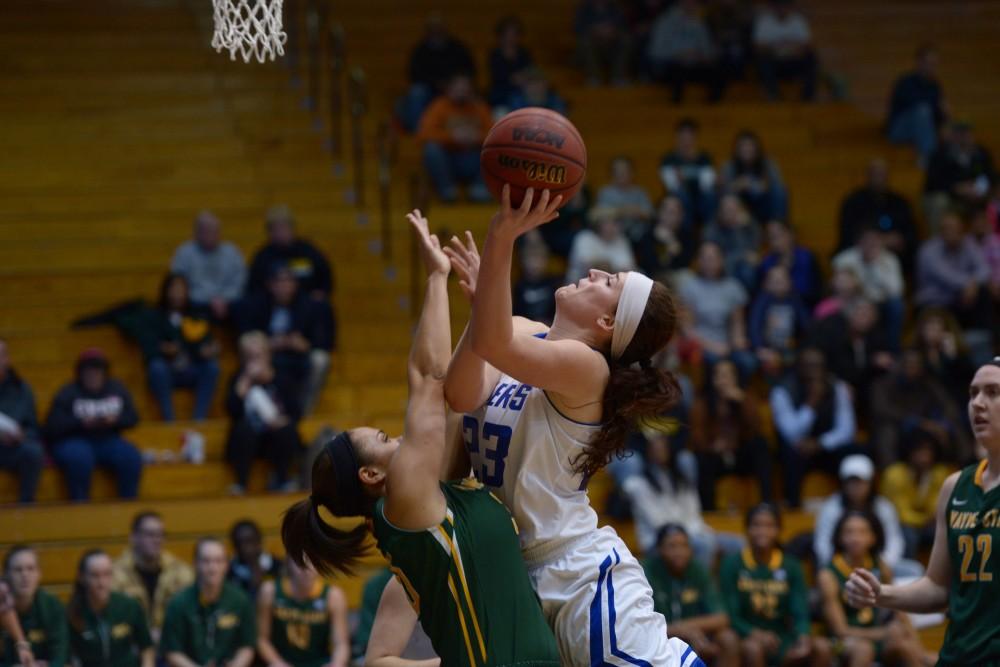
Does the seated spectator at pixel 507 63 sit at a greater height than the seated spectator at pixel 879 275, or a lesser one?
greater

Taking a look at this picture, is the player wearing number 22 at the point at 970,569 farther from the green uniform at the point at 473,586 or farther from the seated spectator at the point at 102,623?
the seated spectator at the point at 102,623

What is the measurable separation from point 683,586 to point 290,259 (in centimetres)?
428

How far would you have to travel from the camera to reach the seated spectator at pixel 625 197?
1265 centimetres

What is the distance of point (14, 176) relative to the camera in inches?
531

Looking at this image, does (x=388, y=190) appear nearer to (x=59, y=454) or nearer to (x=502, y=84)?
(x=502, y=84)

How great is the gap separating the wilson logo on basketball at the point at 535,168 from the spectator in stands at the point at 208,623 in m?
5.45

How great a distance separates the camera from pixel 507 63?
14234 millimetres

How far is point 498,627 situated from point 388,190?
8734 millimetres

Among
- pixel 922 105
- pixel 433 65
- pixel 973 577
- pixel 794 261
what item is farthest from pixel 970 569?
pixel 922 105

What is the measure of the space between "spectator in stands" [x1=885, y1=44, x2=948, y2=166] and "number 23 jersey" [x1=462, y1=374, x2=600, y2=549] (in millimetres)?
11176

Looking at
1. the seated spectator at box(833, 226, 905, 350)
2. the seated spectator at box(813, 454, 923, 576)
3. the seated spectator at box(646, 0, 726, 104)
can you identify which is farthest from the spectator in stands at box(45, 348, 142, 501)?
the seated spectator at box(646, 0, 726, 104)

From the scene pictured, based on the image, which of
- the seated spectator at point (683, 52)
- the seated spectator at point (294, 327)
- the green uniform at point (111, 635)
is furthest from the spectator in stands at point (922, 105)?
the green uniform at point (111, 635)

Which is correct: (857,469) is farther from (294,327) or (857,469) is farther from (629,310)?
(629,310)

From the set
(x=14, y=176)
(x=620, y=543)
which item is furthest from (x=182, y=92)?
(x=620, y=543)
